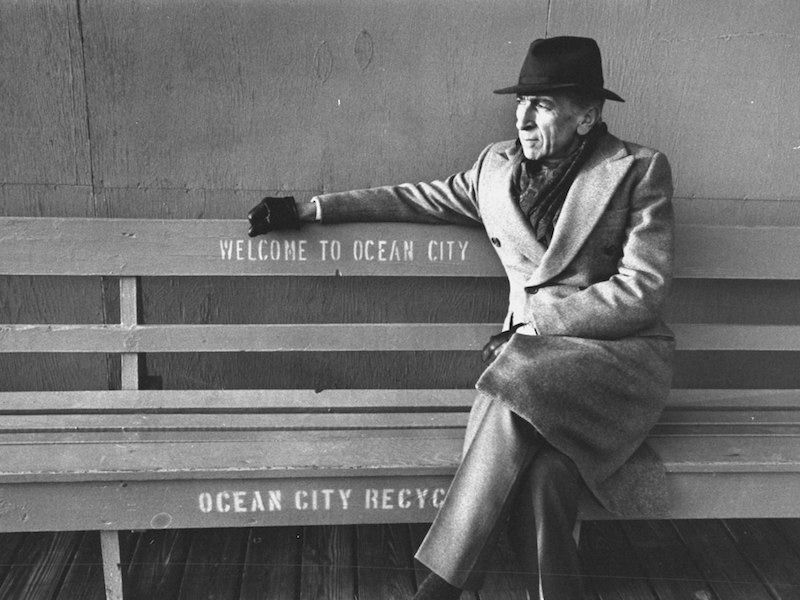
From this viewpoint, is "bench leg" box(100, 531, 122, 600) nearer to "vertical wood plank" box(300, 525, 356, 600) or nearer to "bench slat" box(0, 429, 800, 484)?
"bench slat" box(0, 429, 800, 484)

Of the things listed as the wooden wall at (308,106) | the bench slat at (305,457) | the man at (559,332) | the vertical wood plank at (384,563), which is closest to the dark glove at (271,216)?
the man at (559,332)

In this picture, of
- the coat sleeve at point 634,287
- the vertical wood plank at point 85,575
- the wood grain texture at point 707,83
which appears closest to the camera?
the coat sleeve at point 634,287

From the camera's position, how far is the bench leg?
2.36m

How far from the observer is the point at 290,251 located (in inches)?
109

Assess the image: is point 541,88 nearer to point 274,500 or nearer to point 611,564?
point 274,500

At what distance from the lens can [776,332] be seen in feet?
9.71

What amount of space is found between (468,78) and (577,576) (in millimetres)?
1761

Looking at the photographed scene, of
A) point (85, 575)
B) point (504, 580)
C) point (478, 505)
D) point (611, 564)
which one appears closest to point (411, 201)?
point (478, 505)

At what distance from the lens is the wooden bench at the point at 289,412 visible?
90.3 inches

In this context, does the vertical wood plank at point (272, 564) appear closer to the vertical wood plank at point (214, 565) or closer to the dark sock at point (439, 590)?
the vertical wood plank at point (214, 565)

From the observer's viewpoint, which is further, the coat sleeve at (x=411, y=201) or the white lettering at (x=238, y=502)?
the coat sleeve at (x=411, y=201)

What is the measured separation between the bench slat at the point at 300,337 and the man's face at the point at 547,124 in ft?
2.31

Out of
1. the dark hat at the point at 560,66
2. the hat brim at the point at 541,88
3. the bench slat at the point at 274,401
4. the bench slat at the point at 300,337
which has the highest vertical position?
the dark hat at the point at 560,66

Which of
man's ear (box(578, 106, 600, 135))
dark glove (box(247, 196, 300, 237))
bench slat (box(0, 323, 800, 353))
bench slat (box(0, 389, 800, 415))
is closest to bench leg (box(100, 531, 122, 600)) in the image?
bench slat (box(0, 389, 800, 415))
